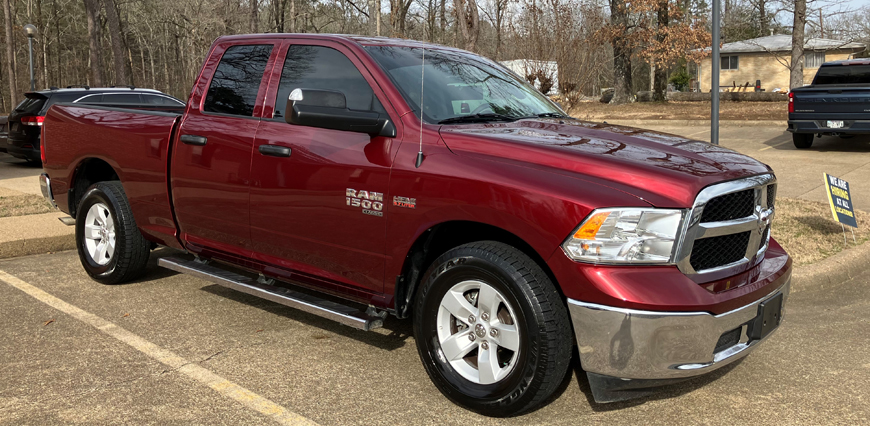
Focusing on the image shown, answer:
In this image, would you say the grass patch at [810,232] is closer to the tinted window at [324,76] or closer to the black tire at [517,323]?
the black tire at [517,323]

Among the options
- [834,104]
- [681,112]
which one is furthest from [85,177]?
[681,112]

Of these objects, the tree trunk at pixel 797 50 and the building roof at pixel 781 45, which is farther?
the building roof at pixel 781 45

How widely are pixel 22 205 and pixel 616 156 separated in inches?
342

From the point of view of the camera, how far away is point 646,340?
3.14 m

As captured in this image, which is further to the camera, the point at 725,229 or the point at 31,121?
the point at 31,121

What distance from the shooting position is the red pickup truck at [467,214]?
10.4ft

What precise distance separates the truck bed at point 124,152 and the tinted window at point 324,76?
3.41ft

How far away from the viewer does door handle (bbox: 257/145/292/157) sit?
14.2ft

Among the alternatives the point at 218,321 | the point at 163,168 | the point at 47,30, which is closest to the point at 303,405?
the point at 218,321

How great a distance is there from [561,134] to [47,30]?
2533 inches

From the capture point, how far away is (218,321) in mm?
5062

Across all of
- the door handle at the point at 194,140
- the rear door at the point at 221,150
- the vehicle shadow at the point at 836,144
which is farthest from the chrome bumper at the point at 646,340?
the vehicle shadow at the point at 836,144

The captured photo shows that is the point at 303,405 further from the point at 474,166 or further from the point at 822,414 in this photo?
the point at 822,414

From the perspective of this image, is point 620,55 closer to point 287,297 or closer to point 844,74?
point 844,74
